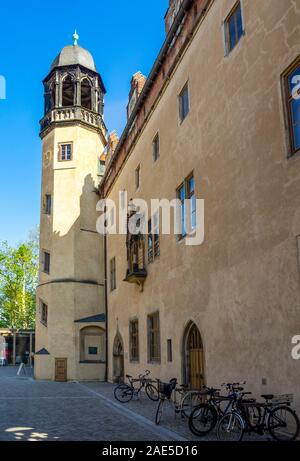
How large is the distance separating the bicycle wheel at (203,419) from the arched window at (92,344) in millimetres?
17971

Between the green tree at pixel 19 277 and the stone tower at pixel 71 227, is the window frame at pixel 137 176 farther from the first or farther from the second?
the green tree at pixel 19 277

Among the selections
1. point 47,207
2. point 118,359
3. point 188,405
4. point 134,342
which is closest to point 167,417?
point 188,405

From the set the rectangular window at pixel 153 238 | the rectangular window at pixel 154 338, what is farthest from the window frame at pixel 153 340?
the rectangular window at pixel 153 238

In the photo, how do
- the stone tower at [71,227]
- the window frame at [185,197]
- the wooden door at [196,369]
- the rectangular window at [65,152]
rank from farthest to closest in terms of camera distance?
the rectangular window at [65,152] → the stone tower at [71,227] → the window frame at [185,197] → the wooden door at [196,369]

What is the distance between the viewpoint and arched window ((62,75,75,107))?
32.2 metres

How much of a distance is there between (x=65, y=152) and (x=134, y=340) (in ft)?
44.7

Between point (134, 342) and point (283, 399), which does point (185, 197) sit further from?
point (134, 342)

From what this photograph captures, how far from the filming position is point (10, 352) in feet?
161

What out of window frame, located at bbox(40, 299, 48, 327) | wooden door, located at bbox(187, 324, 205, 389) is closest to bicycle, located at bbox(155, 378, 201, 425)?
wooden door, located at bbox(187, 324, 205, 389)

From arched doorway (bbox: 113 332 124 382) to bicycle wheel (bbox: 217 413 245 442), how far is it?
584 inches

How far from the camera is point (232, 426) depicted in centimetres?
897

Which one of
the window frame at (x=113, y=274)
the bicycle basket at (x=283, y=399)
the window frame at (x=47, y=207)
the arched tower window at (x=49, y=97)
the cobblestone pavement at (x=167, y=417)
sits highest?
the arched tower window at (x=49, y=97)

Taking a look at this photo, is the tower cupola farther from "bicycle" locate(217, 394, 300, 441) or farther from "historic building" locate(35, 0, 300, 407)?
"bicycle" locate(217, 394, 300, 441)

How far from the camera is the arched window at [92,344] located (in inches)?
1087
